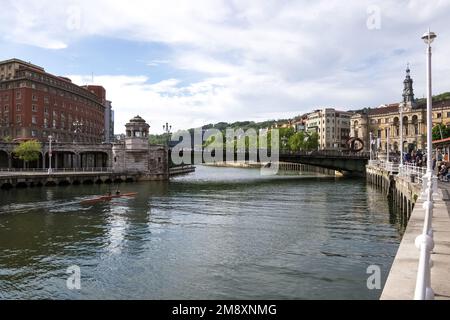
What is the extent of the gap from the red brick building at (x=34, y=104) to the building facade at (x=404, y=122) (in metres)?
97.9

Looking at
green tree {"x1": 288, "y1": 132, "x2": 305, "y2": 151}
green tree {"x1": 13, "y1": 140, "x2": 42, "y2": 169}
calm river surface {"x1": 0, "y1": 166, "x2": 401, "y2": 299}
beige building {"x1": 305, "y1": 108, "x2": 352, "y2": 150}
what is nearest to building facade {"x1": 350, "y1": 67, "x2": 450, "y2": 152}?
beige building {"x1": 305, "y1": 108, "x2": 352, "y2": 150}

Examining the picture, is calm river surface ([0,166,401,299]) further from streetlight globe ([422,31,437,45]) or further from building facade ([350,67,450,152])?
building facade ([350,67,450,152])

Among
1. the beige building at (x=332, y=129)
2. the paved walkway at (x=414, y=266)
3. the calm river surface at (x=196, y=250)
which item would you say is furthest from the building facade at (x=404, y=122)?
the paved walkway at (x=414, y=266)

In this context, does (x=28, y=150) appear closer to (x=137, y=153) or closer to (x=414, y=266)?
(x=137, y=153)

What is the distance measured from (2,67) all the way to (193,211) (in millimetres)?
101161

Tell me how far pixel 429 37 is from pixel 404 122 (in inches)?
5667

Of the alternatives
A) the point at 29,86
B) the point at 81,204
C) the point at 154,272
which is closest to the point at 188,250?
the point at 154,272

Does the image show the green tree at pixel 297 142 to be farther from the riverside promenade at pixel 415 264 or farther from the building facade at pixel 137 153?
the riverside promenade at pixel 415 264

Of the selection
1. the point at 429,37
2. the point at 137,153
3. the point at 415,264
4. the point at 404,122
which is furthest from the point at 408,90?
the point at 415,264

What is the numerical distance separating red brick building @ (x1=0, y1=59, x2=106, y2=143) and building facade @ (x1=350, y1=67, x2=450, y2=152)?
97902 millimetres

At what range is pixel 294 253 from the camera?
77.5 ft

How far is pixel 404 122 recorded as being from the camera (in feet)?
497

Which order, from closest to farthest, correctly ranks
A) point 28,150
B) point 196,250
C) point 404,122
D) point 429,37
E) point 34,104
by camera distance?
point 429,37, point 196,250, point 28,150, point 34,104, point 404,122

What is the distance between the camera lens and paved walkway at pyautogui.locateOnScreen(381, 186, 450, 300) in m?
10.3
